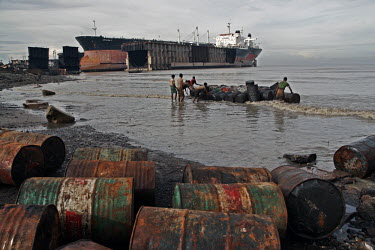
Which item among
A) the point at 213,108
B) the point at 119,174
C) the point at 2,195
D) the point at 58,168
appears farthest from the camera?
the point at 213,108

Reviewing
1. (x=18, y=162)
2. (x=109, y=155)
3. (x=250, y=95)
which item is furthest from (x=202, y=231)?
(x=250, y=95)

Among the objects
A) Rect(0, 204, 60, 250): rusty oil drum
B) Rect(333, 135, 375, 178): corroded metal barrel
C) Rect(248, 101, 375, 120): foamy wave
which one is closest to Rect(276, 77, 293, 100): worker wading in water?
Rect(248, 101, 375, 120): foamy wave

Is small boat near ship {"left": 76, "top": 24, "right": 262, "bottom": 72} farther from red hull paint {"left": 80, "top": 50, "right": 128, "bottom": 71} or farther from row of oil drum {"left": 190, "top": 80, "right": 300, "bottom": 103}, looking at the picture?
row of oil drum {"left": 190, "top": 80, "right": 300, "bottom": 103}

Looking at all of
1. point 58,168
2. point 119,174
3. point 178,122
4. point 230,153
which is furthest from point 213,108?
point 119,174

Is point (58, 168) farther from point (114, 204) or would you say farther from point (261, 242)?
point (261, 242)

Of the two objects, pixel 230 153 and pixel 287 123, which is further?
pixel 287 123

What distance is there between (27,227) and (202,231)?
1.48 meters

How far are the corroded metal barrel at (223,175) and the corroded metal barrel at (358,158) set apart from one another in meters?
2.38

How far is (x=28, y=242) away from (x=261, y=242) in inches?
76.1

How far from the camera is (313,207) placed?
141 inches

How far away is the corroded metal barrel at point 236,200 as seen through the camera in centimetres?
329

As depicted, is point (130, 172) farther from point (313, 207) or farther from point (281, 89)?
point (281, 89)

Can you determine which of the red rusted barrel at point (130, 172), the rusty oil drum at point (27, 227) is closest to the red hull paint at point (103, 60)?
the red rusted barrel at point (130, 172)

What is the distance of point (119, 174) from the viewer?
13.5ft
